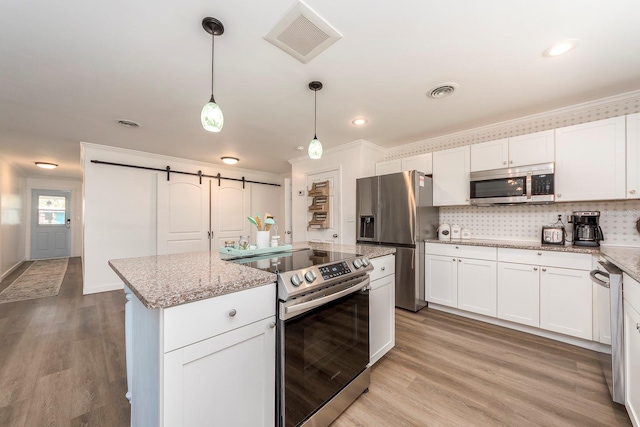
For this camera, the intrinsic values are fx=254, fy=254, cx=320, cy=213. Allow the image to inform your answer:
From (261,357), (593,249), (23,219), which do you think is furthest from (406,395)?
(23,219)

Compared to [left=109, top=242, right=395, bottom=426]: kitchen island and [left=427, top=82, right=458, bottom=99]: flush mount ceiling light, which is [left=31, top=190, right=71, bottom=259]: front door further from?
[left=427, top=82, right=458, bottom=99]: flush mount ceiling light

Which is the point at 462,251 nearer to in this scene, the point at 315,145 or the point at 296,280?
the point at 315,145

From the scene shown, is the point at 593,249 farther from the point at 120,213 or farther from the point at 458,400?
the point at 120,213

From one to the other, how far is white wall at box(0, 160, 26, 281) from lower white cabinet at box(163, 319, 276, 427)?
656 cm

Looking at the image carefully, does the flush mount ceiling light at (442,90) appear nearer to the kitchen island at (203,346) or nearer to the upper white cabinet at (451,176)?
the upper white cabinet at (451,176)

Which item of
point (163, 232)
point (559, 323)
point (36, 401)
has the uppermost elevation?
point (163, 232)

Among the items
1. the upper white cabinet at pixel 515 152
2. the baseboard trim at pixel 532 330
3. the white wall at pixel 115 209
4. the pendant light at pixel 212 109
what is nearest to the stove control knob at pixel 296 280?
the pendant light at pixel 212 109

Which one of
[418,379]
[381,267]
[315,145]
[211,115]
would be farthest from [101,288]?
[418,379]

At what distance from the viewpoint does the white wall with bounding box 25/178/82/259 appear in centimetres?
694

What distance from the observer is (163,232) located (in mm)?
4637

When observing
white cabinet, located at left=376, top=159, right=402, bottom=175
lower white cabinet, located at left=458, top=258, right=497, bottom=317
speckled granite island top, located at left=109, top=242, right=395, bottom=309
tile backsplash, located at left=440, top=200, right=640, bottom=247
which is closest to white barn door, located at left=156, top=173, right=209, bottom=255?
speckled granite island top, located at left=109, top=242, right=395, bottom=309

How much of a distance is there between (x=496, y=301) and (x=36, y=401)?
3895 mm

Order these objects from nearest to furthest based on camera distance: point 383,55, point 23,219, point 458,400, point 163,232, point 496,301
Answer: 1. point 458,400
2. point 383,55
3. point 496,301
4. point 163,232
5. point 23,219

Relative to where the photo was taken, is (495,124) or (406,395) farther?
(495,124)
